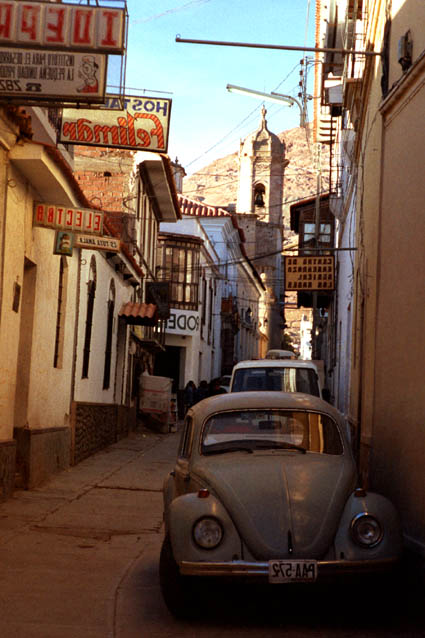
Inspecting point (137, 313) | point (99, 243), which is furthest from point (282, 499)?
point (137, 313)

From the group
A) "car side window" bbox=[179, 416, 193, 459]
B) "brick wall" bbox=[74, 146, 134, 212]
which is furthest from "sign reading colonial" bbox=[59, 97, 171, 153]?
"brick wall" bbox=[74, 146, 134, 212]

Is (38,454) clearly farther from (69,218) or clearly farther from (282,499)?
(282,499)

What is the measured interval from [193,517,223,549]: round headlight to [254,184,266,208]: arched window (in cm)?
6918

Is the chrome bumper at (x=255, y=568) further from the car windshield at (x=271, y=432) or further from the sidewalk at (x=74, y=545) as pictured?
the car windshield at (x=271, y=432)

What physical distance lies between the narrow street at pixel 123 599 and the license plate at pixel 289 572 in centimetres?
21

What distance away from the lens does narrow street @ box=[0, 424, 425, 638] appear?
19.5ft

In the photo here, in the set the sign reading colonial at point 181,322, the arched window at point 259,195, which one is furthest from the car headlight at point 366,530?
the arched window at point 259,195

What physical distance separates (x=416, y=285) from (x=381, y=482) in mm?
2520

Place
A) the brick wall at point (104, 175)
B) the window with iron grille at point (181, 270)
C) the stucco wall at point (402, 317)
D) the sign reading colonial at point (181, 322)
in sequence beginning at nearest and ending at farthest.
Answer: the stucco wall at point (402, 317), the brick wall at point (104, 175), the window with iron grille at point (181, 270), the sign reading colonial at point (181, 322)

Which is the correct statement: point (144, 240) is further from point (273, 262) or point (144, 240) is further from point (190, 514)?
point (273, 262)

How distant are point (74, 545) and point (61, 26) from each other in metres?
5.43

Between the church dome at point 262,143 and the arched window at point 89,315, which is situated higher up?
the church dome at point 262,143

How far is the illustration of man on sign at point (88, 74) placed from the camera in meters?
9.49

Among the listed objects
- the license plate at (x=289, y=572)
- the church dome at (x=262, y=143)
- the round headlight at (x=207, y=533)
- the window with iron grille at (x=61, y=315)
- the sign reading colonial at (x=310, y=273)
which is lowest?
the license plate at (x=289, y=572)
